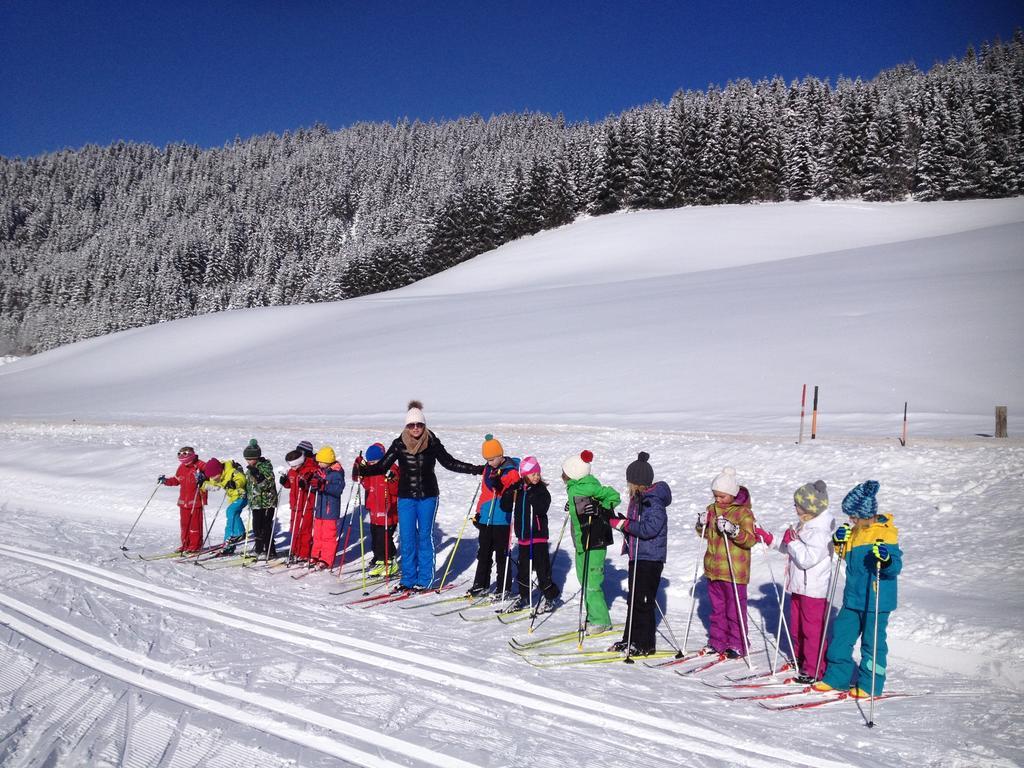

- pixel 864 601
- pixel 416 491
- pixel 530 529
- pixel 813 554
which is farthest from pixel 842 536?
pixel 416 491

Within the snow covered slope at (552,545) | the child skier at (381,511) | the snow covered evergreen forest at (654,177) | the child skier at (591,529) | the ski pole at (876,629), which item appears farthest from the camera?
the snow covered evergreen forest at (654,177)

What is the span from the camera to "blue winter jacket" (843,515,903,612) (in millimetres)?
5340

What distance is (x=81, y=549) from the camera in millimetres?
9922

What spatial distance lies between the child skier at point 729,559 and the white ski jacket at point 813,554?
1.43ft

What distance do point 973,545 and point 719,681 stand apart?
430 cm

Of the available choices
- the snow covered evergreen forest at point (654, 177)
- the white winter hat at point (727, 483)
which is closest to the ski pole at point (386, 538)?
the white winter hat at point (727, 483)

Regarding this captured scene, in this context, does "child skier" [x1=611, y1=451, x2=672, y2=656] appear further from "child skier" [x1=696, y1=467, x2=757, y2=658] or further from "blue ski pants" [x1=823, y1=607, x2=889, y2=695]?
"blue ski pants" [x1=823, y1=607, x2=889, y2=695]

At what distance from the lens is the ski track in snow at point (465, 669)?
14.2 ft

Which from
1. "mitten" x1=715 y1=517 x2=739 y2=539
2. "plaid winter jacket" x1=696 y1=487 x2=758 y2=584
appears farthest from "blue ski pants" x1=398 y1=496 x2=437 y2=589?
"mitten" x1=715 y1=517 x2=739 y2=539

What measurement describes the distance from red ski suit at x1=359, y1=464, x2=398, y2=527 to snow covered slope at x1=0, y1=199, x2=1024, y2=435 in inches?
340

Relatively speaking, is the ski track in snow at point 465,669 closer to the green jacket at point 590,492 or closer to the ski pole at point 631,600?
the ski pole at point 631,600

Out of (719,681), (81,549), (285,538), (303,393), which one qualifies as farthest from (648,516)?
(303,393)

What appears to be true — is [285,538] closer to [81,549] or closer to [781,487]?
[81,549]

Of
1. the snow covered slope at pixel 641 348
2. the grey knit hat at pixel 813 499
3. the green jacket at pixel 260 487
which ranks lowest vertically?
the green jacket at pixel 260 487
